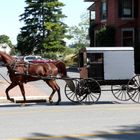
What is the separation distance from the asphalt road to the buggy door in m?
1.05

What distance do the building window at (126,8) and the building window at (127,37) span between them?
1483 millimetres

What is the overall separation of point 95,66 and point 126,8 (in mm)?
32558

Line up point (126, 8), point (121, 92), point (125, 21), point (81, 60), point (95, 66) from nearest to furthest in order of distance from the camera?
point (95, 66) < point (81, 60) < point (121, 92) < point (126, 8) < point (125, 21)

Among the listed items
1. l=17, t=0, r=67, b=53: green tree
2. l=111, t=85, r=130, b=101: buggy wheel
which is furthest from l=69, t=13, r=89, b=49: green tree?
l=111, t=85, r=130, b=101: buggy wheel

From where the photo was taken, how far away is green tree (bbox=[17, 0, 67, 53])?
8325cm

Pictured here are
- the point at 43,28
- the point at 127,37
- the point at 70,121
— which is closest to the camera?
the point at 70,121

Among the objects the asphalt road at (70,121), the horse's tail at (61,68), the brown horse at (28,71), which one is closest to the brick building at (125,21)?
the horse's tail at (61,68)

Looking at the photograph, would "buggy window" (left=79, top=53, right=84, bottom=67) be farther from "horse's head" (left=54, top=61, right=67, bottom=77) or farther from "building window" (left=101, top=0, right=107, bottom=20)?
"building window" (left=101, top=0, right=107, bottom=20)

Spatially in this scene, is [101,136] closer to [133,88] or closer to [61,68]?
[133,88]

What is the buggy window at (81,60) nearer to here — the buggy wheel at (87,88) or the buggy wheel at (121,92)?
the buggy wheel at (87,88)

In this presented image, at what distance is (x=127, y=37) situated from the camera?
51406mm

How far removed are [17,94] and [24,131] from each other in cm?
1038

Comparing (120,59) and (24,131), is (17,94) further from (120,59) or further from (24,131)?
(24,131)

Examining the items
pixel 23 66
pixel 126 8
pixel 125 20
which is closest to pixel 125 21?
pixel 125 20
